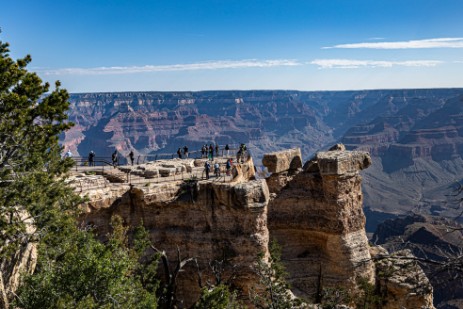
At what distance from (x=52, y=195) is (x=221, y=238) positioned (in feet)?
43.1

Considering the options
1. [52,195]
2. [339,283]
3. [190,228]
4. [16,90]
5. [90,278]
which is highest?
[16,90]

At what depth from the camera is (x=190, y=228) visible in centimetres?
3362

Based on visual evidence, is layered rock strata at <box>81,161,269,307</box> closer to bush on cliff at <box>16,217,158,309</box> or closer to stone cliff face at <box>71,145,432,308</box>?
stone cliff face at <box>71,145,432,308</box>

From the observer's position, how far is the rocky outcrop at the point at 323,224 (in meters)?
37.8

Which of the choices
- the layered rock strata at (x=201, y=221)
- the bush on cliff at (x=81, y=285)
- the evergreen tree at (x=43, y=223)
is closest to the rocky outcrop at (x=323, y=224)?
the layered rock strata at (x=201, y=221)

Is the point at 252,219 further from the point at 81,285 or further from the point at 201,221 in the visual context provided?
the point at 81,285

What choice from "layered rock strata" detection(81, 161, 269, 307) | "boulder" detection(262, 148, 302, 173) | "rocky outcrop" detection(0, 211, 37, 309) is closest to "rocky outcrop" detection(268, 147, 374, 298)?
"boulder" detection(262, 148, 302, 173)

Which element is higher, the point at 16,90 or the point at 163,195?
the point at 16,90

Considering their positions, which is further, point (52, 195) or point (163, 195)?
point (163, 195)

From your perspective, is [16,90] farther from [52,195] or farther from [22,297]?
[22,297]

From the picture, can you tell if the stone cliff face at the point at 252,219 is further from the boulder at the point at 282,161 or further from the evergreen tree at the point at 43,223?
the evergreen tree at the point at 43,223

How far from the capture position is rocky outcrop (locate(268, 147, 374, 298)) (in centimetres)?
3778

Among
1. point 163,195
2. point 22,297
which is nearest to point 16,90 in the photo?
point 22,297

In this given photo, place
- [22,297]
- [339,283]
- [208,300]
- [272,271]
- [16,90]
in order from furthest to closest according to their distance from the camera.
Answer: [339,283] < [272,271] < [208,300] < [16,90] < [22,297]
